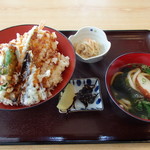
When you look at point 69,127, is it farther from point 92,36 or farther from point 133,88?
point 92,36

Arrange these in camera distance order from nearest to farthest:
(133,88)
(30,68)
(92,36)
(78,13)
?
(30,68) < (133,88) < (92,36) < (78,13)

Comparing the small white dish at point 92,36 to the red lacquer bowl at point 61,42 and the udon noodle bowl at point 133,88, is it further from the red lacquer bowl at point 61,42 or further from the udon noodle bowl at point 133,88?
the udon noodle bowl at point 133,88

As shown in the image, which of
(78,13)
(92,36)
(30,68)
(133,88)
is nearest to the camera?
(30,68)

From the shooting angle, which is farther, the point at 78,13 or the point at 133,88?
the point at 78,13

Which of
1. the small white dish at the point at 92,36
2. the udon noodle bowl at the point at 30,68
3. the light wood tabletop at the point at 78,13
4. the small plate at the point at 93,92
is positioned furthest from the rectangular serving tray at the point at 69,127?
the light wood tabletop at the point at 78,13

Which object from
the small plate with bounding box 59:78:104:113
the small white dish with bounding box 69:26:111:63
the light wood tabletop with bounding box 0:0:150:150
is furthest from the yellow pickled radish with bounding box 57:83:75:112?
the light wood tabletop with bounding box 0:0:150:150

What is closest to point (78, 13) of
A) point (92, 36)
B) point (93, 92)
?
point (92, 36)

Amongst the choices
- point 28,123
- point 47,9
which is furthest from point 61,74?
point 47,9
